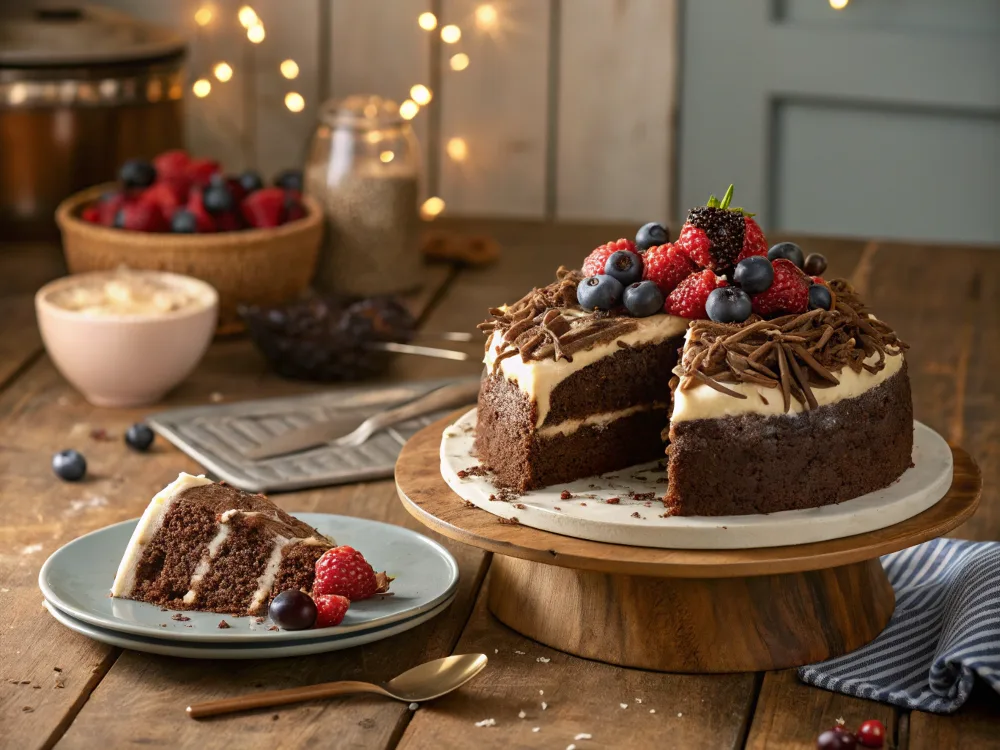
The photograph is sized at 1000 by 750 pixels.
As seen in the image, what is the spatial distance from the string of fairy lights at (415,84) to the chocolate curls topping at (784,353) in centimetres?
243

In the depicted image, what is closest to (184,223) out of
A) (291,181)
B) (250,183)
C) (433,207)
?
(250,183)

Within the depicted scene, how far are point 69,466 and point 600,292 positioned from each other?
3.47 feet

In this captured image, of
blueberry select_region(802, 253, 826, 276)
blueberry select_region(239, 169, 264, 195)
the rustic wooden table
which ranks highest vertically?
blueberry select_region(802, 253, 826, 276)

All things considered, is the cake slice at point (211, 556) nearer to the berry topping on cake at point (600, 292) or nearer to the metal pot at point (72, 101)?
the berry topping on cake at point (600, 292)

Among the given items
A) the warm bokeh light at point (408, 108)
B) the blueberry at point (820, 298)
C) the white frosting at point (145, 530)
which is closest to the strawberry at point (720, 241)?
the blueberry at point (820, 298)

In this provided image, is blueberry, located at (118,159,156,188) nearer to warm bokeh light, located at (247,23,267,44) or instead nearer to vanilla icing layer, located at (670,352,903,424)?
warm bokeh light, located at (247,23,267,44)

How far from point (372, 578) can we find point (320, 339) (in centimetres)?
124

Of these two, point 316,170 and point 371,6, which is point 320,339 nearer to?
point 316,170

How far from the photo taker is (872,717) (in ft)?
5.90

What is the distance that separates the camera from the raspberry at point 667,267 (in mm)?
2104

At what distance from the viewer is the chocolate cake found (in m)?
1.90

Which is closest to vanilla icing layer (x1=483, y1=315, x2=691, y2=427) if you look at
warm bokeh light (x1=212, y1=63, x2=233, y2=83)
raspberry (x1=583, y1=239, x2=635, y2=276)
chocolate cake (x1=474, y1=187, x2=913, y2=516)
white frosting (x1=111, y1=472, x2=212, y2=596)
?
chocolate cake (x1=474, y1=187, x2=913, y2=516)

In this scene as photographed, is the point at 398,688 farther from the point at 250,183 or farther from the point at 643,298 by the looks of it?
the point at 250,183

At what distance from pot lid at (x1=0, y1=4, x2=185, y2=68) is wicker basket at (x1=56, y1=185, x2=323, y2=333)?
1.58 ft
